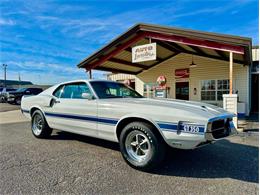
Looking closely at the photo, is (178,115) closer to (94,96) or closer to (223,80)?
(94,96)

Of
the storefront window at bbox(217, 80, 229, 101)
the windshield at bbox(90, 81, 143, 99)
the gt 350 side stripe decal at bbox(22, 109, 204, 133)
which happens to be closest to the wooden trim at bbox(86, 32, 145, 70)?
the windshield at bbox(90, 81, 143, 99)

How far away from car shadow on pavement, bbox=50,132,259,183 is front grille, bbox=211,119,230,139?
2.21 ft

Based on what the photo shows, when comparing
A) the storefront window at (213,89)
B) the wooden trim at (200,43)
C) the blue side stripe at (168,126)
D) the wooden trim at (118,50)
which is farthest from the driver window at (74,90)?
the storefront window at (213,89)

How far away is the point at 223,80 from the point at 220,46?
5697mm

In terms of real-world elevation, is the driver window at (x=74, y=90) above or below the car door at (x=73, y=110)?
above

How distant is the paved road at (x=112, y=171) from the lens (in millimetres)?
3006

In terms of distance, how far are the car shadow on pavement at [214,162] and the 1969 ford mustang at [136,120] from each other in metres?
0.54

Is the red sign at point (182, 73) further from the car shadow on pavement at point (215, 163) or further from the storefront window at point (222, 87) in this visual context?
the car shadow on pavement at point (215, 163)

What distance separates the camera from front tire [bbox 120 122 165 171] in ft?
11.3

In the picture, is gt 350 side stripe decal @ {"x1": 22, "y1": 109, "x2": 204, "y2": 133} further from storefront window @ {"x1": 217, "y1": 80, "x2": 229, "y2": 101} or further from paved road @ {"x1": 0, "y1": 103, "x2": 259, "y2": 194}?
storefront window @ {"x1": 217, "y1": 80, "x2": 229, "y2": 101}

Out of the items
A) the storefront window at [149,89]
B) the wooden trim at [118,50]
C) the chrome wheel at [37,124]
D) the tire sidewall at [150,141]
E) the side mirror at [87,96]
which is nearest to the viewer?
the tire sidewall at [150,141]

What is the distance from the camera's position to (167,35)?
890 cm

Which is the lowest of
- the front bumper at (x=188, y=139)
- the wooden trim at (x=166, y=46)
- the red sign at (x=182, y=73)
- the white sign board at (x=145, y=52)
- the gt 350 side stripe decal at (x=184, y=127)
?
the front bumper at (x=188, y=139)

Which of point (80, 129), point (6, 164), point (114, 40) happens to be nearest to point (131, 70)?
point (114, 40)
